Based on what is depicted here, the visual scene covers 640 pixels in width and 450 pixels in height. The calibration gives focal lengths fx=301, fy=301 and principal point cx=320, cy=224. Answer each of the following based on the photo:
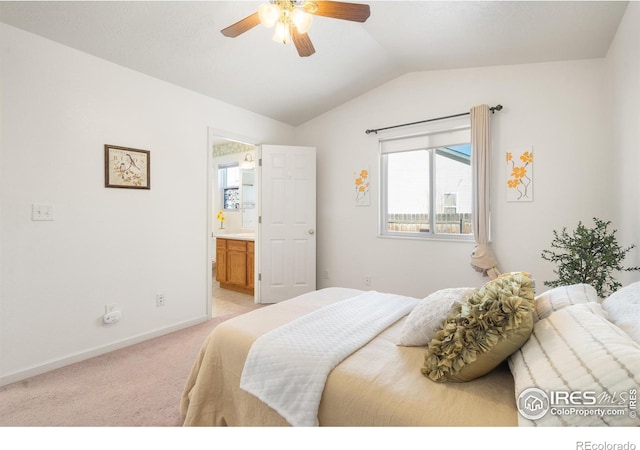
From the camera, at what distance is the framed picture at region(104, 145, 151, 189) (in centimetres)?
254

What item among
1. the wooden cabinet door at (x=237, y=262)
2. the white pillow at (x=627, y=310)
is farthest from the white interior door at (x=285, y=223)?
the white pillow at (x=627, y=310)

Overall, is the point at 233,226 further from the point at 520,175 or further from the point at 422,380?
the point at 422,380

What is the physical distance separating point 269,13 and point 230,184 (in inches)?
175

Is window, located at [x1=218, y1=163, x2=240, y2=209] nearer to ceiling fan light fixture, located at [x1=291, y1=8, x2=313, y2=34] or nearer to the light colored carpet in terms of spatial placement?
the light colored carpet

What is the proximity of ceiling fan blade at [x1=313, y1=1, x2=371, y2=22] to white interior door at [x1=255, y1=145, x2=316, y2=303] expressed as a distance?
2.30m

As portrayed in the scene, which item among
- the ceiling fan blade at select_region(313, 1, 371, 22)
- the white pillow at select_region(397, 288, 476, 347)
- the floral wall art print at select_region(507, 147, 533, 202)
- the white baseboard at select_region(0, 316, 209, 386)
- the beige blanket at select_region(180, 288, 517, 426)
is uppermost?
the ceiling fan blade at select_region(313, 1, 371, 22)

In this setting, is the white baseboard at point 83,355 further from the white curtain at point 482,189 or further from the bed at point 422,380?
the white curtain at point 482,189

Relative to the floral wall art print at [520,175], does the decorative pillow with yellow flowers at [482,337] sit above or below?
below

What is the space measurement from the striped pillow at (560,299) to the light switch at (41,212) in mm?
3056

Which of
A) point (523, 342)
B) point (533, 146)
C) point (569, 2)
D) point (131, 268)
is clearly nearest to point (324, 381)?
point (523, 342)

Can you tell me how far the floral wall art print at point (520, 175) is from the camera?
2.82 m

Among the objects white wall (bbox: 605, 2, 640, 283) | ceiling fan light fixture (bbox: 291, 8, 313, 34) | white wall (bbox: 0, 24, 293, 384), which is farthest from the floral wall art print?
white wall (bbox: 0, 24, 293, 384)

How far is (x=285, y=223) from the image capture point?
3979mm

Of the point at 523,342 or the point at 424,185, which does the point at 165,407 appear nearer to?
the point at 523,342
